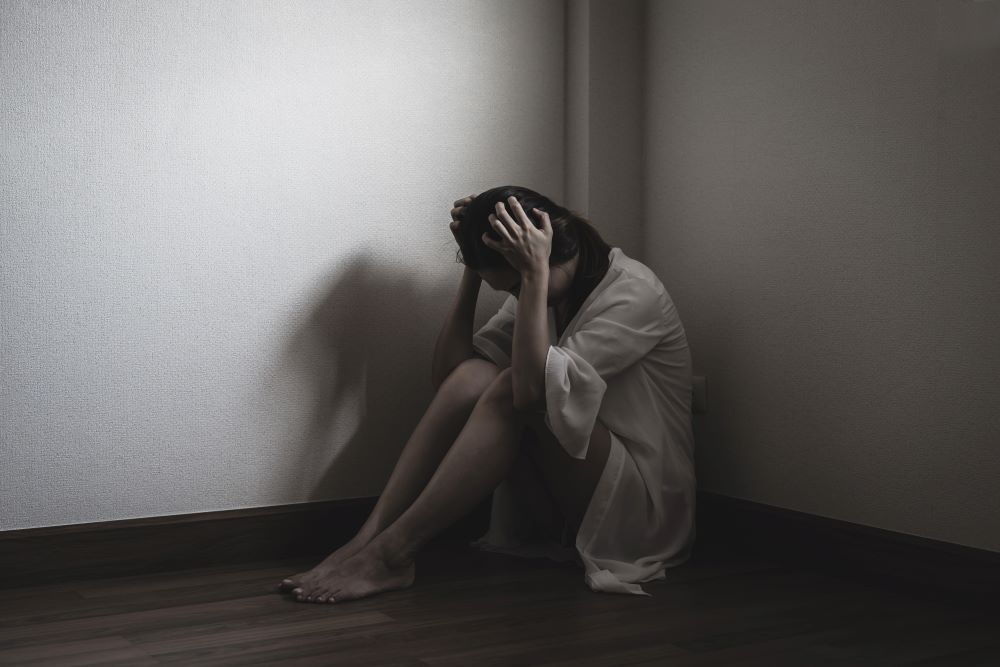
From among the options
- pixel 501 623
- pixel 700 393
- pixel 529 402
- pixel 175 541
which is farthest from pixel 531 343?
pixel 175 541

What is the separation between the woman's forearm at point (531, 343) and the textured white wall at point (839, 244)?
23.1 inches

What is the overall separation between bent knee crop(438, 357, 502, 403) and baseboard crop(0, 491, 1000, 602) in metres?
0.40

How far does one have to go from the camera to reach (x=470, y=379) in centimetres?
191

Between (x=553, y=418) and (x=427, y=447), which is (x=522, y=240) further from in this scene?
(x=427, y=447)

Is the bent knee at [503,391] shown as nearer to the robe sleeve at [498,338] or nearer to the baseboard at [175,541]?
the robe sleeve at [498,338]

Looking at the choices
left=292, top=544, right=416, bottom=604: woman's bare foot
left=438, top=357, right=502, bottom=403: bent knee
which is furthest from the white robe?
left=292, top=544, right=416, bottom=604: woman's bare foot

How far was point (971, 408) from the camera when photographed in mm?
1645

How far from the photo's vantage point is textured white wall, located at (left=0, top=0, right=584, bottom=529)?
1784 mm

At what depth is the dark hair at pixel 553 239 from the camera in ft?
6.10

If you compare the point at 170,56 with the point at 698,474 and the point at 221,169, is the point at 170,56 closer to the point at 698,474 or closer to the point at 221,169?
the point at 221,169

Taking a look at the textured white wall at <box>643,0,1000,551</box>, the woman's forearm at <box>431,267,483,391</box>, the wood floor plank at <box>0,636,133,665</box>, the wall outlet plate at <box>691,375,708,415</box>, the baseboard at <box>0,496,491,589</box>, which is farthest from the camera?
the wall outlet plate at <box>691,375,708,415</box>

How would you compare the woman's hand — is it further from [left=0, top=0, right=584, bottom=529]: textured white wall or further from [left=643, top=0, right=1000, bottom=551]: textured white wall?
[left=643, top=0, right=1000, bottom=551]: textured white wall

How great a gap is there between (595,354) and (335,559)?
61cm

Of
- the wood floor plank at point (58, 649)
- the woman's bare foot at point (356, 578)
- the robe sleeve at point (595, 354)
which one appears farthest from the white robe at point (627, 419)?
the wood floor plank at point (58, 649)
